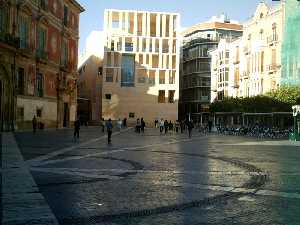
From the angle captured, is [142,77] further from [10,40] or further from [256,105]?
Answer: [10,40]

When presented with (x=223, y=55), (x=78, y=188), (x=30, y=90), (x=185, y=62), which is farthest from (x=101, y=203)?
(x=185, y=62)

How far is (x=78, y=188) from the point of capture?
11.0 metres

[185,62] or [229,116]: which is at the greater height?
[185,62]

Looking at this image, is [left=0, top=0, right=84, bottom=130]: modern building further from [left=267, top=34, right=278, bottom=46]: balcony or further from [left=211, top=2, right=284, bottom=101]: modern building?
[left=211, top=2, right=284, bottom=101]: modern building

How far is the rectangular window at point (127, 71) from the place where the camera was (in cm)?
8962

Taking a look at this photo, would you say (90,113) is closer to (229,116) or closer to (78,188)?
(229,116)

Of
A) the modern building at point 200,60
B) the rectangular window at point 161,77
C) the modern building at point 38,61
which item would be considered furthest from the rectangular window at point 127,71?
the modern building at point 38,61

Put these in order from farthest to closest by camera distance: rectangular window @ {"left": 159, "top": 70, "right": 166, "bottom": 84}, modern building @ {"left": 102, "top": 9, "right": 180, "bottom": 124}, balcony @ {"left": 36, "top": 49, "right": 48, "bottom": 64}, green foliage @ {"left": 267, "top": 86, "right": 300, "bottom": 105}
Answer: rectangular window @ {"left": 159, "top": 70, "right": 166, "bottom": 84}
modern building @ {"left": 102, "top": 9, "right": 180, "bottom": 124}
green foliage @ {"left": 267, "top": 86, "right": 300, "bottom": 105}
balcony @ {"left": 36, "top": 49, "right": 48, "bottom": 64}

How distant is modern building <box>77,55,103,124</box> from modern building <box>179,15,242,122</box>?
61.4ft

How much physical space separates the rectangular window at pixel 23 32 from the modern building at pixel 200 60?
59.1 metres

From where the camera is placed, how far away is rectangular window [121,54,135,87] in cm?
8962

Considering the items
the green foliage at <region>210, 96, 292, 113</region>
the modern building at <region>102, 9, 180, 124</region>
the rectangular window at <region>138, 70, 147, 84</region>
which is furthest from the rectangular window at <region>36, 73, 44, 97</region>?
the rectangular window at <region>138, 70, 147, 84</region>

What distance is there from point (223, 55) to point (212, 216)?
3123 inches

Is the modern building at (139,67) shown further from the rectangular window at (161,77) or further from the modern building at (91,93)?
the modern building at (91,93)
